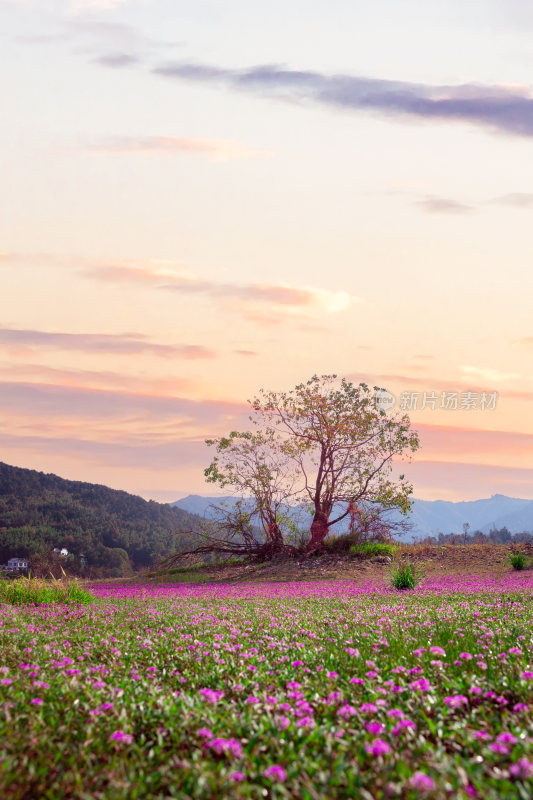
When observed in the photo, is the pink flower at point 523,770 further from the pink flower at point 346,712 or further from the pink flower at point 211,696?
the pink flower at point 211,696

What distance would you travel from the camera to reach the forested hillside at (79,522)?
57.9 meters

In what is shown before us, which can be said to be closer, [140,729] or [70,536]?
[140,729]

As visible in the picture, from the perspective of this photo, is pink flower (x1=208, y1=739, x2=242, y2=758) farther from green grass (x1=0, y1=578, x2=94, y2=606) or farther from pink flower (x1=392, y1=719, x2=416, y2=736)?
green grass (x1=0, y1=578, x2=94, y2=606)

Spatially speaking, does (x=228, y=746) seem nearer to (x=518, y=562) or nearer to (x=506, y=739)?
(x=506, y=739)

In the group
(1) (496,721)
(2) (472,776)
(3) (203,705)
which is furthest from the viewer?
(3) (203,705)

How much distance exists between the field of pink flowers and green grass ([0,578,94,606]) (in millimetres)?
5958

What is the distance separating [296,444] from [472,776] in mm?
26924

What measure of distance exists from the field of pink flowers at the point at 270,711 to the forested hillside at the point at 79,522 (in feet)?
131

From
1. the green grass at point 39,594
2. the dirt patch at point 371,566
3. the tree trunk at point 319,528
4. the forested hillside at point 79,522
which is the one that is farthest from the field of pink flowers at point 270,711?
the forested hillside at point 79,522

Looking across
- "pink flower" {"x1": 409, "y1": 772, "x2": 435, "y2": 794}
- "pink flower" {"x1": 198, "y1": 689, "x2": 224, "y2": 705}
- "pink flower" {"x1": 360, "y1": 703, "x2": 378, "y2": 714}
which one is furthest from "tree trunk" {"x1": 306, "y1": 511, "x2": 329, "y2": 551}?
"pink flower" {"x1": 409, "y1": 772, "x2": 435, "y2": 794}

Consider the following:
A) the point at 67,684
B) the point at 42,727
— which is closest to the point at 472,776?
the point at 42,727

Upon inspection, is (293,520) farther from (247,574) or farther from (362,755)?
(362,755)

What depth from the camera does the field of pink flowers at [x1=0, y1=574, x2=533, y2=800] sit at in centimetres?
342

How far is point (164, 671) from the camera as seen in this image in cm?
614
